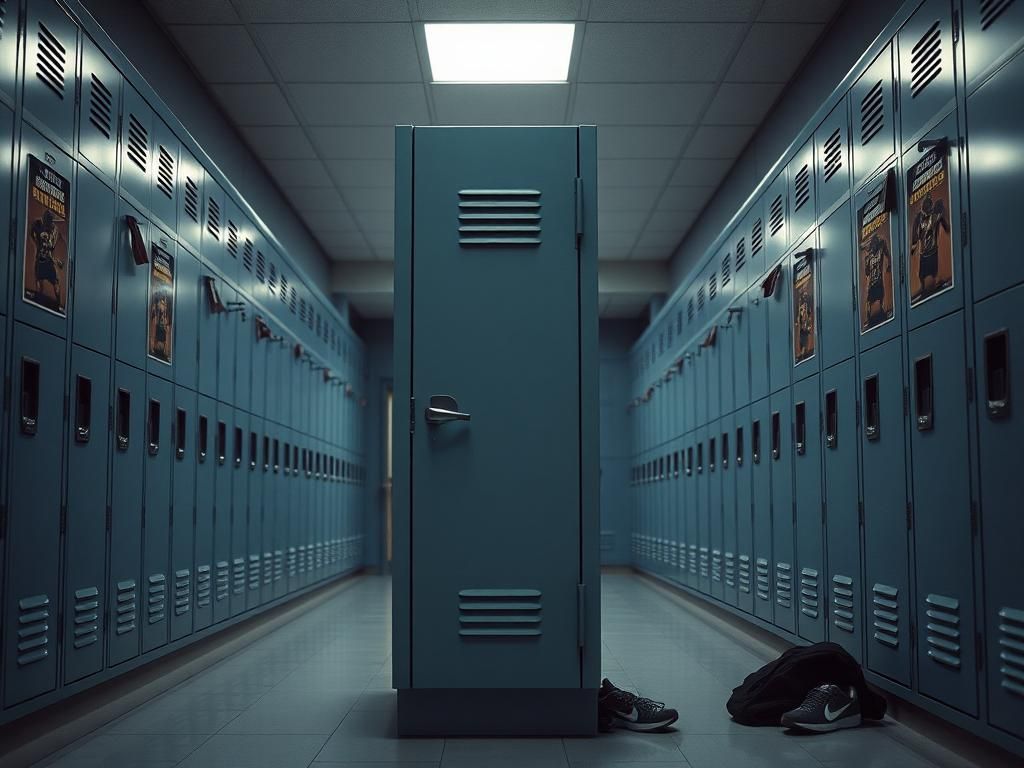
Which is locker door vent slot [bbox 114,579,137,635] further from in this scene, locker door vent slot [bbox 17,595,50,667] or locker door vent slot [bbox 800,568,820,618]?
locker door vent slot [bbox 800,568,820,618]

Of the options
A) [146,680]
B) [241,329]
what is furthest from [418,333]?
[241,329]

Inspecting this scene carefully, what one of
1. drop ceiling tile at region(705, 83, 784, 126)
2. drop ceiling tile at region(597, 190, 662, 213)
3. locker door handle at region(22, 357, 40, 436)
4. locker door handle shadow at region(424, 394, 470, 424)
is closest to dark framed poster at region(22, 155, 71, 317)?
locker door handle at region(22, 357, 40, 436)

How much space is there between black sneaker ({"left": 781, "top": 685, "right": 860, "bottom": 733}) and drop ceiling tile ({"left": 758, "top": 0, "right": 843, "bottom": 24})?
3.43 m

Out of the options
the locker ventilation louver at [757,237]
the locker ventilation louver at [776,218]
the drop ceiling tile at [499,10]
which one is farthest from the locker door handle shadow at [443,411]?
the locker ventilation louver at [757,237]

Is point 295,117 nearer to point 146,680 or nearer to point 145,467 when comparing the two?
point 145,467

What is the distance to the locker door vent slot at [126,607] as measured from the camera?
157 inches

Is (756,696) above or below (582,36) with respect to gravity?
below

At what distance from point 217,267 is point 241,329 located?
0.60 metres

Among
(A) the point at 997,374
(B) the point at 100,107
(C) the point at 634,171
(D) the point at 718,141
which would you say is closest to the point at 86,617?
(B) the point at 100,107

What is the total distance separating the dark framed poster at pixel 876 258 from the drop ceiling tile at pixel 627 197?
467cm

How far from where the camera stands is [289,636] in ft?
21.1

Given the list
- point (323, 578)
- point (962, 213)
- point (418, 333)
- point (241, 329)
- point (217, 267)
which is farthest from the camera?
point (323, 578)

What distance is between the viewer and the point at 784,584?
5.08 meters

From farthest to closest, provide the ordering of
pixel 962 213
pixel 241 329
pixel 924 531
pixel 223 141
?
pixel 223 141
pixel 241 329
pixel 924 531
pixel 962 213
